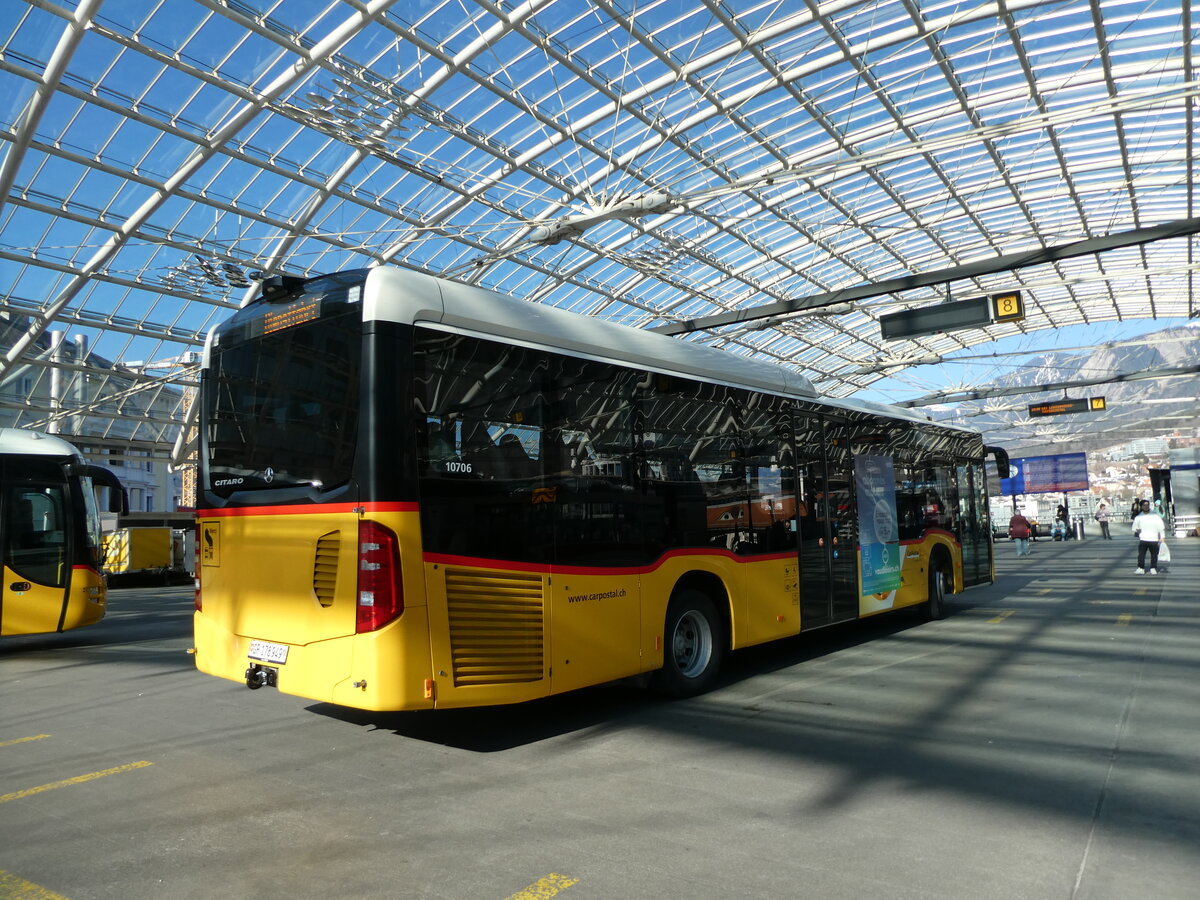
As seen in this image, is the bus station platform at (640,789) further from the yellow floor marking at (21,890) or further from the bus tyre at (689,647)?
the bus tyre at (689,647)

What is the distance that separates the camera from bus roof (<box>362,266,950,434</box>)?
5.39 meters

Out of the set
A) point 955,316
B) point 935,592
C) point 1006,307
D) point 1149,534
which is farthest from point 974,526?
point 1006,307

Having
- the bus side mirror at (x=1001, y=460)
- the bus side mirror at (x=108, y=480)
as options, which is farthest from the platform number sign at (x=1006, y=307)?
the bus side mirror at (x=108, y=480)

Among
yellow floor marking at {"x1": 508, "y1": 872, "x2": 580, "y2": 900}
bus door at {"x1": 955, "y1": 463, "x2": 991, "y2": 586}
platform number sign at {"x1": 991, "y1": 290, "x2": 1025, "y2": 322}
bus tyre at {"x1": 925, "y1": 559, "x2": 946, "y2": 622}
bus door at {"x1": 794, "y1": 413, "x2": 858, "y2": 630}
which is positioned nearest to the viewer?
yellow floor marking at {"x1": 508, "y1": 872, "x2": 580, "y2": 900}

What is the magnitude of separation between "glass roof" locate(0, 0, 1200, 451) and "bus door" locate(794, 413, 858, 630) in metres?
7.52

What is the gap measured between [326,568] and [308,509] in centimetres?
42

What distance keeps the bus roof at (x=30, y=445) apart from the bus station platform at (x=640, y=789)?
3.89 metres

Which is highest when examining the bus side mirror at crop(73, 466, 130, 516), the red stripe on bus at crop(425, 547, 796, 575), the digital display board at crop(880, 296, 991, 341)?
the digital display board at crop(880, 296, 991, 341)

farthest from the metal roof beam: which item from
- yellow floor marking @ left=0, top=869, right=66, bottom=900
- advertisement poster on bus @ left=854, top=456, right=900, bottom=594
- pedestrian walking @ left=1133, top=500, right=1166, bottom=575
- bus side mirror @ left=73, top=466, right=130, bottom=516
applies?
yellow floor marking @ left=0, top=869, right=66, bottom=900

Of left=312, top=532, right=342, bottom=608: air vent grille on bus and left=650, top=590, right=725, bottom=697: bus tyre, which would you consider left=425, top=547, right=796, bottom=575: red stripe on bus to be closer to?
left=650, top=590, right=725, bottom=697: bus tyre

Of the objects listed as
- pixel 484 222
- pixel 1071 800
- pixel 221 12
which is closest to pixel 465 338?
pixel 1071 800

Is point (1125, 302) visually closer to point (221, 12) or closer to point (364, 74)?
point (364, 74)

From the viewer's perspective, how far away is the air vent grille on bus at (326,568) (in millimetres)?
5316

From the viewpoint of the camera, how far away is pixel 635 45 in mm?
19031
